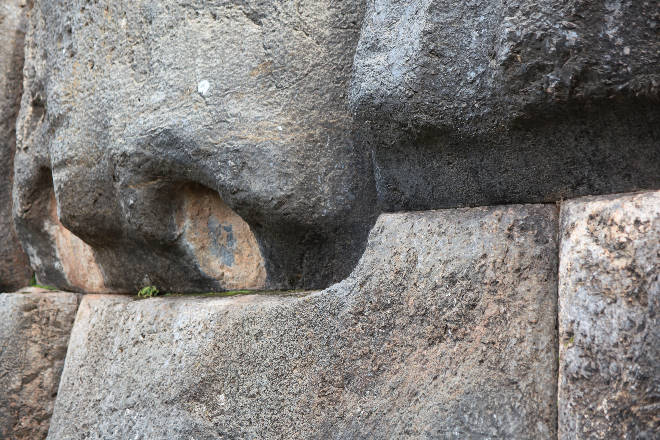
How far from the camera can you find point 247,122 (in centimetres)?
122

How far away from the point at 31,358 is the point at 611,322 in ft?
5.28

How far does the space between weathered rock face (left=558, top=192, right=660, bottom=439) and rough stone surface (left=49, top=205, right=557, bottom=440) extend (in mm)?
49

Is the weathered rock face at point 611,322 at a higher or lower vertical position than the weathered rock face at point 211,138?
lower

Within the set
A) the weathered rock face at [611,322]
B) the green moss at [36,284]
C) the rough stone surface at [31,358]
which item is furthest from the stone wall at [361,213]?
the green moss at [36,284]

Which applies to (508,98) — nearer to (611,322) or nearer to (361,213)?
(611,322)

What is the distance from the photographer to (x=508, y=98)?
860 mm

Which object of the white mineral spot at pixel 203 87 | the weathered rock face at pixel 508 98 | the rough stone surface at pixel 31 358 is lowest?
the rough stone surface at pixel 31 358

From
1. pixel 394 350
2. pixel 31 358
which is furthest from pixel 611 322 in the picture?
pixel 31 358

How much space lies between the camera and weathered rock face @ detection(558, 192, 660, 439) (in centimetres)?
69

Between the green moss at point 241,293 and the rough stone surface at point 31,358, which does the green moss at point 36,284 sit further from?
the green moss at point 241,293

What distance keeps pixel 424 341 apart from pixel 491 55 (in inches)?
15.5

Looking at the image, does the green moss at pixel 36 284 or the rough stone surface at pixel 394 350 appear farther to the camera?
the green moss at pixel 36 284

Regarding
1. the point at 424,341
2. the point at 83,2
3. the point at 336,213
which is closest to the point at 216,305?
the point at 336,213

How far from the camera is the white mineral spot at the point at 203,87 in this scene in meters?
1.26
